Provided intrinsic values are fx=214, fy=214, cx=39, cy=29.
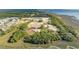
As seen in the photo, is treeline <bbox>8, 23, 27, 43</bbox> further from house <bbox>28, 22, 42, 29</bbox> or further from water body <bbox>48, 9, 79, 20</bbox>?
water body <bbox>48, 9, 79, 20</bbox>

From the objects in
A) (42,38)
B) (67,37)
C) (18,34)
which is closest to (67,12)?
(67,37)

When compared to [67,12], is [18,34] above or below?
below

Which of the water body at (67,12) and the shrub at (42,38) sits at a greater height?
the water body at (67,12)

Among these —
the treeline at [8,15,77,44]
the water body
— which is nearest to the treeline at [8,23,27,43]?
the treeline at [8,15,77,44]

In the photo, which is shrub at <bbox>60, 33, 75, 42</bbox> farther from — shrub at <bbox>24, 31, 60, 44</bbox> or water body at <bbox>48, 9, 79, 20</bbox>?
water body at <bbox>48, 9, 79, 20</bbox>

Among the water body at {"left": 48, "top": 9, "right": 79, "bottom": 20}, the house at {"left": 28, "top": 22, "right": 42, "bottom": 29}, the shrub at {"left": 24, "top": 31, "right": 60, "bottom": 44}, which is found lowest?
the shrub at {"left": 24, "top": 31, "right": 60, "bottom": 44}

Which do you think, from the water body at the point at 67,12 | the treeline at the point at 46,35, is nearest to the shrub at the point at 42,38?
the treeline at the point at 46,35

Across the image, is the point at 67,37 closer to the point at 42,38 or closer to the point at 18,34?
the point at 42,38

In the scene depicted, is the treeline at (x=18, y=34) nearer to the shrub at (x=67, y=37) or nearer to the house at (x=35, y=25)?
the house at (x=35, y=25)

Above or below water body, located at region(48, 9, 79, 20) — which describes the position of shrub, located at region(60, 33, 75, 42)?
below
